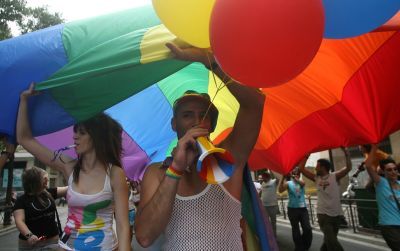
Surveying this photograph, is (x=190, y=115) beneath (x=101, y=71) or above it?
beneath

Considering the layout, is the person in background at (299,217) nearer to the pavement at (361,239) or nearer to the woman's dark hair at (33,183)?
the pavement at (361,239)

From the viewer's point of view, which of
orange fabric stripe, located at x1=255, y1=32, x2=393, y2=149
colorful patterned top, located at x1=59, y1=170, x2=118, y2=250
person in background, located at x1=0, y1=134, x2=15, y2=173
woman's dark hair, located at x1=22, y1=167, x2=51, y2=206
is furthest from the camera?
woman's dark hair, located at x1=22, y1=167, x2=51, y2=206

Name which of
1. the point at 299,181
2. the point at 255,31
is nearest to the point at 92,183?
the point at 255,31

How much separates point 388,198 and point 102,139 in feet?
13.0

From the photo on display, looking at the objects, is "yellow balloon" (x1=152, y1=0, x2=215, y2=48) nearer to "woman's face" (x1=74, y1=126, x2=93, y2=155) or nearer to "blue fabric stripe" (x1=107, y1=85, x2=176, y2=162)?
"woman's face" (x1=74, y1=126, x2=93, y2=155)

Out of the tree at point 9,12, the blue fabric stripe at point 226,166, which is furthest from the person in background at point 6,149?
the tree at point 9,12

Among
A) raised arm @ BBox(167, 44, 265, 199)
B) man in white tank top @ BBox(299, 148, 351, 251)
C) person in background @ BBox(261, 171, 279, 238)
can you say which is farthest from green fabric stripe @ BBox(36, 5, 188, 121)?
person in background @ BBox(261, 171, 279, 238)

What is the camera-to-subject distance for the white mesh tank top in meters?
1.59

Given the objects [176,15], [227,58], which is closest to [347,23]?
[227,58]

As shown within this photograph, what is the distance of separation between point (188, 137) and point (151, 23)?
1276 mm

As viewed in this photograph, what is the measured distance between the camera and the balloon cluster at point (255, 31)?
1429 millimetres

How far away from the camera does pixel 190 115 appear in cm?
182

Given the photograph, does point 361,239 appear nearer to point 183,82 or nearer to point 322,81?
point 322,81

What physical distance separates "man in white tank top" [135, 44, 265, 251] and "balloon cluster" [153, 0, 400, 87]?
189 millimetres
